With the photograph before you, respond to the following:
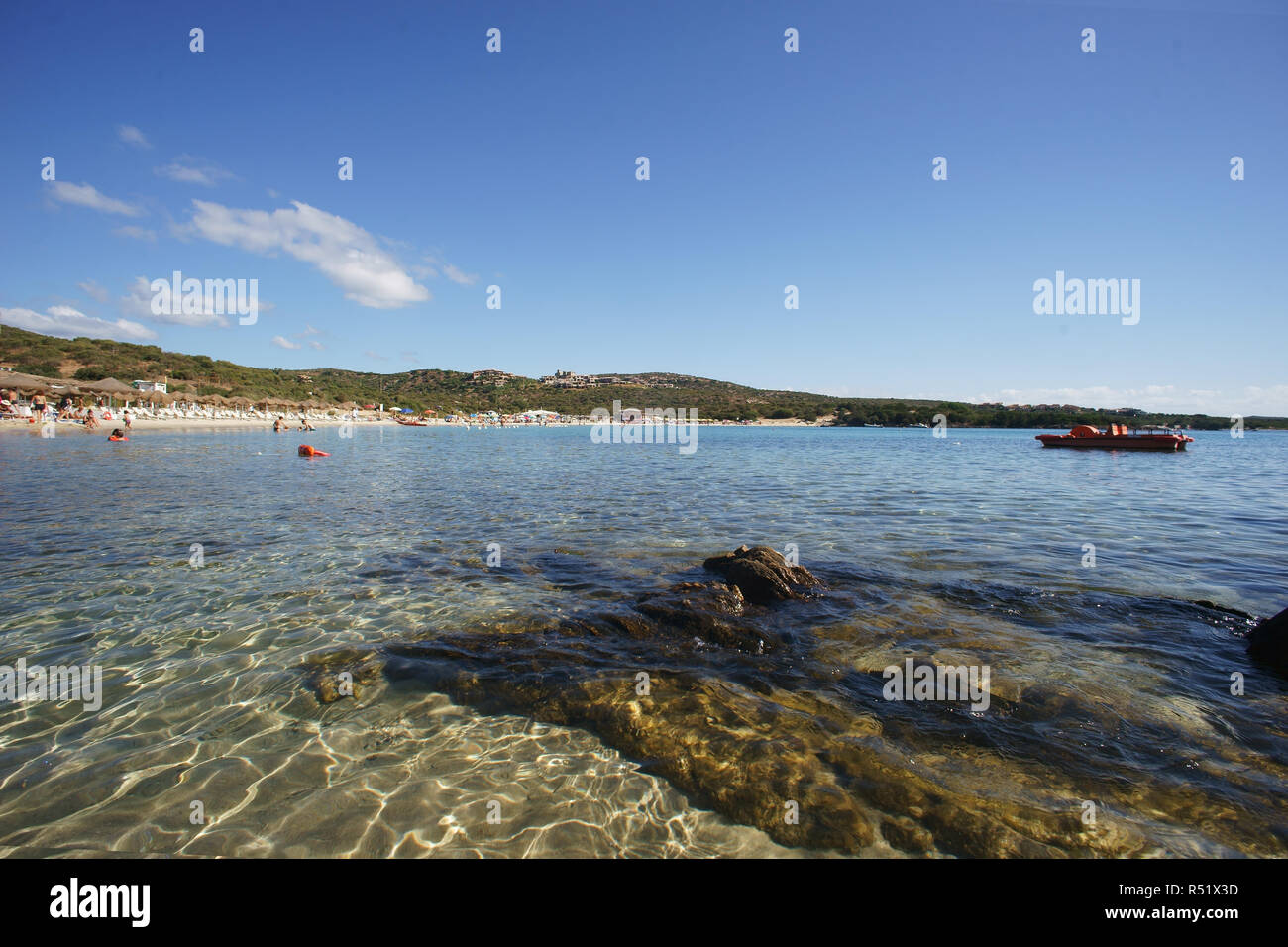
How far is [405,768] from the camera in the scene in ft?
15.2

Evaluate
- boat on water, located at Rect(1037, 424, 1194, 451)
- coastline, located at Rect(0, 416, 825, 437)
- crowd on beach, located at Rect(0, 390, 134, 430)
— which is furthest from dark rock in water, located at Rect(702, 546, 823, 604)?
crowd on beach, located at Rect(0, 390, 134, 430)

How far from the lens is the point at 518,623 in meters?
7.77

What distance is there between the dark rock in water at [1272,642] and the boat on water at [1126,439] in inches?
2154

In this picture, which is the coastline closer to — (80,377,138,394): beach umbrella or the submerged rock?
(80,377,138,394): beach umbrella

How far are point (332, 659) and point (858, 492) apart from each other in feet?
68.4

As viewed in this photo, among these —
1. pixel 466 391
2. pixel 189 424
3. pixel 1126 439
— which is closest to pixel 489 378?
pixel 466 391

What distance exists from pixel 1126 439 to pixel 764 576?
6016 centimetres

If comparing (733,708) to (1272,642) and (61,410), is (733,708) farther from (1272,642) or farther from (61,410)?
(61,410)

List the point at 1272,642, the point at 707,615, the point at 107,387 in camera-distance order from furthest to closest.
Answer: the point at 107,387, the point at 707,615, the point at 1272,642

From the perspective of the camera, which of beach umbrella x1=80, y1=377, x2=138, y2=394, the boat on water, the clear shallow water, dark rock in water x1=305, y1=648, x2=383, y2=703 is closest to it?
the clear shallow water

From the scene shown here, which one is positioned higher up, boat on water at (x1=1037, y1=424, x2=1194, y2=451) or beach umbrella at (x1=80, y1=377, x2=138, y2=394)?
beach umbrella at (x1=80, y1=377, x2=138, y2=394)

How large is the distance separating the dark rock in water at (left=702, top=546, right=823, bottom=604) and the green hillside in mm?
93478

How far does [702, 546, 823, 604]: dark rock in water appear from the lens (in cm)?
882
